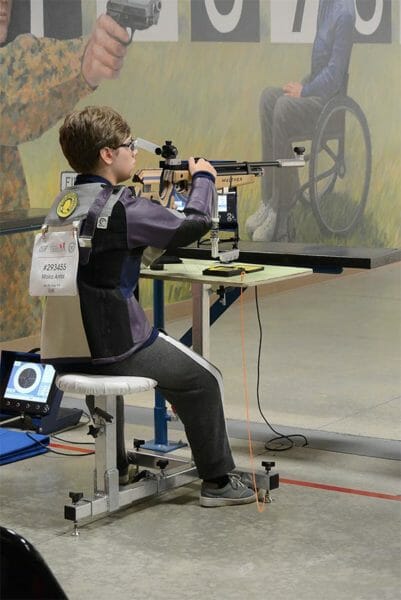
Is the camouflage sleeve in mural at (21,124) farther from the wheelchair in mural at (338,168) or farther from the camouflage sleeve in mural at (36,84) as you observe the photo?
the wheelchair in mural at (338,168)

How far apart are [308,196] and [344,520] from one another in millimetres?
5830

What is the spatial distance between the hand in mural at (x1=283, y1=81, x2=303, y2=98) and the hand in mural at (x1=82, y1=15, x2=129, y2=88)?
6.55 feet

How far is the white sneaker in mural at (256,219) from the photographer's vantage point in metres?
8.94

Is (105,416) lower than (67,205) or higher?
lower

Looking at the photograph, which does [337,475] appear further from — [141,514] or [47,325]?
[47,325]

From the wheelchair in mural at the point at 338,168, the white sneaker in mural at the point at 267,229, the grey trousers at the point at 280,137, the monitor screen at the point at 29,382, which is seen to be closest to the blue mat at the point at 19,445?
the monitor screen at the point at 29,382

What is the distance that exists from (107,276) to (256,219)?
503cm

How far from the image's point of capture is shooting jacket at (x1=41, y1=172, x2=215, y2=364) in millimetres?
4031

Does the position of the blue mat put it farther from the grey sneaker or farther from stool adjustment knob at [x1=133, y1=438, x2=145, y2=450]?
the grey sneaker

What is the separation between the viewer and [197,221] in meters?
4.17

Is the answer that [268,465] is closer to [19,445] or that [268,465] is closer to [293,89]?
[19,445]

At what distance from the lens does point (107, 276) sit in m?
4.05

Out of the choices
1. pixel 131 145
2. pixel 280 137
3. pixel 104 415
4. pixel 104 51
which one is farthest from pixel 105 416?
pixel 280 137

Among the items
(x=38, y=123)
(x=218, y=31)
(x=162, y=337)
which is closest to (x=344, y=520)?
(x=162, y=337)
